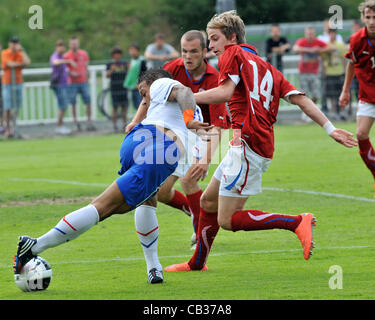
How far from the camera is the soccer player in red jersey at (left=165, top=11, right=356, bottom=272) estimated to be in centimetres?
596

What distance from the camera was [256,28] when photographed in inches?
1241

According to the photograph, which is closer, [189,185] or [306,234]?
[306,234]

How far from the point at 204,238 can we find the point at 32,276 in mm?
1518

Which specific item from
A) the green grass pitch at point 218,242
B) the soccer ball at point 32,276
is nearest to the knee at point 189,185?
the green grass pitch at point 218,242

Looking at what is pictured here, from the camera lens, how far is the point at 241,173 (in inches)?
239

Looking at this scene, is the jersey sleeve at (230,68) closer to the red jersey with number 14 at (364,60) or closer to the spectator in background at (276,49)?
the red jersey with number 14 at (364,60)

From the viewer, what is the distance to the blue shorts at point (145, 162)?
18.1ft

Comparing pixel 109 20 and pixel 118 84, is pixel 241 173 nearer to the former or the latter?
pixel 118 84

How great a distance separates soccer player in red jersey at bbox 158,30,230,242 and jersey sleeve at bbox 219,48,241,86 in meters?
1.16

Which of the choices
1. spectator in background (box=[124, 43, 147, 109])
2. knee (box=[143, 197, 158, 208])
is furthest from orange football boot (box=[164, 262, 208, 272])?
spectator in background (box=[124, 43, 147, 109])

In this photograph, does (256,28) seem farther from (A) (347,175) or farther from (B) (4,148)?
(A) (347,175)

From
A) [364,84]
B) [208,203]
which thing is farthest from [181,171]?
[364,84]

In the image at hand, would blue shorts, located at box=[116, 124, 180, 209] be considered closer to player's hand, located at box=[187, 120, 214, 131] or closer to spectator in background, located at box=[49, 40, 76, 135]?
player's hand, located at box=[187, 120, 214, 131]
